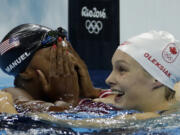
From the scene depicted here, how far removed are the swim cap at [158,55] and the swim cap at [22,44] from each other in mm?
729

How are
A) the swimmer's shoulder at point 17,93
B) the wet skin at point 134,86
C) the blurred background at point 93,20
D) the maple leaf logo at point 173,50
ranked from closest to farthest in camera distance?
1. the wet skin at point 134,86
2. the maple leaf logo at point 173,50
3. the swimmer's shoulder at point 17,93
4. the blurred background at point 93,20

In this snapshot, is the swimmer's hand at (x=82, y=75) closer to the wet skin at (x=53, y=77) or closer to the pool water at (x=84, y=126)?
the wet skin at (x=53, y=77)

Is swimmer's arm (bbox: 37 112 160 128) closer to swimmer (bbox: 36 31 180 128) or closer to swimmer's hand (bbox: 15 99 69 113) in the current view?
swimmer (bbox: 36 31 180 128)

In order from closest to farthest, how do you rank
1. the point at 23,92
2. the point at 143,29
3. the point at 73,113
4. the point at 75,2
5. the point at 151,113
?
the point at 151,113, the point at 73,113, the point at 23,92, the point at 75,2, the point at 143,29

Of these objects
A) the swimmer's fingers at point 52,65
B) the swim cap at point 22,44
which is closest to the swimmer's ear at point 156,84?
the swimmer's fingers at point 52,65

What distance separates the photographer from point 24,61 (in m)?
3.06

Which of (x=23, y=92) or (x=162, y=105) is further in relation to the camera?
(x=23, y=92)

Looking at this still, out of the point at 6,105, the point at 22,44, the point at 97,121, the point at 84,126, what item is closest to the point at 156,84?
the point at 97,121

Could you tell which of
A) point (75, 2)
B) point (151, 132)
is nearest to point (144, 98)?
point (151, 132)

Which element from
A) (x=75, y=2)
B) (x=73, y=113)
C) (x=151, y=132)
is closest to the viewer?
(x=151, y=132)

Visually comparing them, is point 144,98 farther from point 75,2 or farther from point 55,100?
point 75,2

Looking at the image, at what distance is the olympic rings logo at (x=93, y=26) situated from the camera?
7740 mm

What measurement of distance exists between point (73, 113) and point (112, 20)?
556cm

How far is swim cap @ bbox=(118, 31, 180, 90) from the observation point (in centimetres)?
263
